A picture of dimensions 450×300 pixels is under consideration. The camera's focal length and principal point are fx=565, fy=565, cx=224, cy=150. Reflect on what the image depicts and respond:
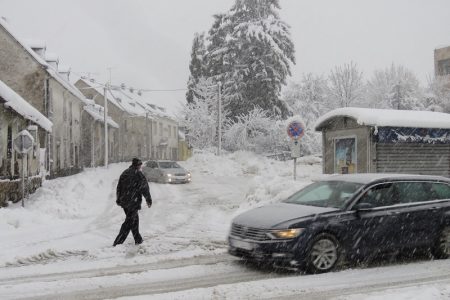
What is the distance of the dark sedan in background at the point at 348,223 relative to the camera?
8328 millimetres

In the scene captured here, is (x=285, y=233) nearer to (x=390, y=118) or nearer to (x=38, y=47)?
(x=390, y=118)

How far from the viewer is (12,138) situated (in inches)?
909

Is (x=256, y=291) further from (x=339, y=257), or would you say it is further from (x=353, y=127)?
(x=353, y=127)

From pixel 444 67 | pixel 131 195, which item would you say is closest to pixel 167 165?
pixel 131 195

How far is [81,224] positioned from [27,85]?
21462mm

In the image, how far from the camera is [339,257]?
8586 millimetres

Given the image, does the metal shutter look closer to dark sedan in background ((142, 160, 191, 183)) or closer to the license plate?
the license plate

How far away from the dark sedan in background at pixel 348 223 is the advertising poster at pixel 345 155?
10066mm

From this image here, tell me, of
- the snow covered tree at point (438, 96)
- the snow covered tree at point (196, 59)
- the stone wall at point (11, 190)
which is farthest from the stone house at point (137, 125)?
the stone wall at point (11, 190)

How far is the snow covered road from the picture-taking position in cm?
726

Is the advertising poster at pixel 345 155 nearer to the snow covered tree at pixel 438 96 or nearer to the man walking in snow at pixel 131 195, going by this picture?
the man walking in snow at pixel 131 195

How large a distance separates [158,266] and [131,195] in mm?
2195

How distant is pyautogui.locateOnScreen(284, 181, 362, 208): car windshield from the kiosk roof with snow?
31.0 feet

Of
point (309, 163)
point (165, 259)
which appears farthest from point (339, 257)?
point (309, 163)
